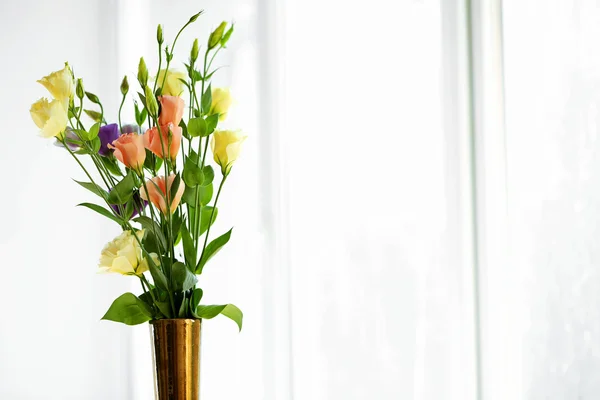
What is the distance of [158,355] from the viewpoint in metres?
0.92

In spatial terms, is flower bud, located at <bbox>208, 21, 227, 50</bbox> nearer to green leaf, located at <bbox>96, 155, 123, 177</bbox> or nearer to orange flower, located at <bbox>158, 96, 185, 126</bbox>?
orange flower, located at <bbox>158, 96, 185, 126</bbox>

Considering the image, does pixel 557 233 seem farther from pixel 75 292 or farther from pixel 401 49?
pixel 75 292

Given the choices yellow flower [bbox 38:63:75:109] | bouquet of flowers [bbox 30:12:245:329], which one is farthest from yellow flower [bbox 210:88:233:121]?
yellow flower [bbox 38:63:75:109]

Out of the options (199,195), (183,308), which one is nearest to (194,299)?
(183,308)

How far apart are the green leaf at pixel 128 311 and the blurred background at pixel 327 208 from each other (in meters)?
0.67

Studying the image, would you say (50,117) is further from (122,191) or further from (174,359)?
(174,359)

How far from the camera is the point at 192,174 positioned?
939 millimetres

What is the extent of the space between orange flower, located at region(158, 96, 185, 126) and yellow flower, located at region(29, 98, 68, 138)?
0.13 meters

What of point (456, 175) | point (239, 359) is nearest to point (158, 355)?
point (239, 359)

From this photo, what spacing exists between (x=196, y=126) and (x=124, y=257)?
0.69ft

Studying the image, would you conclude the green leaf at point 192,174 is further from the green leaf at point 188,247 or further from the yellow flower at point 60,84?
the yellow flower at point 60,84

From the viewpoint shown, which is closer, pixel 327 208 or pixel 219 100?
pixel 219 100

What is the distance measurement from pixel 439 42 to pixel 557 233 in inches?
22.9

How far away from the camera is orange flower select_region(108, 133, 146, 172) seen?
0.90m
